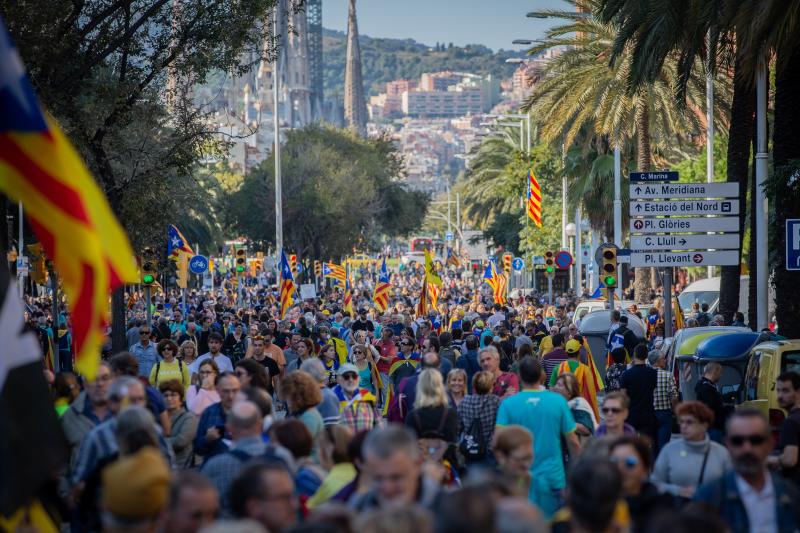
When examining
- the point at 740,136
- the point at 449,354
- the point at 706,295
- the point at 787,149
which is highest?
the point at 740,136

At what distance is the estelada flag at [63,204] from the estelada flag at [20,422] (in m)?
0.25

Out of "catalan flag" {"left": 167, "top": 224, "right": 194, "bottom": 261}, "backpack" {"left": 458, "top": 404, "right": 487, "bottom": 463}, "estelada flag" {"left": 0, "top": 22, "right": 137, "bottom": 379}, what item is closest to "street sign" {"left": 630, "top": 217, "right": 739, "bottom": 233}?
"backpack" {"left": 458, "top": 404, "right": 487, "bottom": 463}

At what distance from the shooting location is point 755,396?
1434 centimetres

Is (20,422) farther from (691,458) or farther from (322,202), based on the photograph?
(322,202)

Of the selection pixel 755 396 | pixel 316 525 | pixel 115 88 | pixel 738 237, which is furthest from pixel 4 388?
pixel 738 237

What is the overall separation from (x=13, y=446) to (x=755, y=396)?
900 cm

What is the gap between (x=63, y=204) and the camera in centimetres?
735

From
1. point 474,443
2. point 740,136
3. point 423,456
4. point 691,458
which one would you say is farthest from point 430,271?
point 691,458

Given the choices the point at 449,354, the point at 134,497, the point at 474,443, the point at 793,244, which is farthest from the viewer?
the point at 449,354

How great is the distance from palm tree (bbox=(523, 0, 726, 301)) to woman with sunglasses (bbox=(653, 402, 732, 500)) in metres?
26.6

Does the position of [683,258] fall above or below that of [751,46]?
below

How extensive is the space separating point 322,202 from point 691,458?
231 feet

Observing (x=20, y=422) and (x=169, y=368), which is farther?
(x=169, y=368)

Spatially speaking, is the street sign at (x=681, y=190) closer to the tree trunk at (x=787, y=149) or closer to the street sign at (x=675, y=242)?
the street sign at (x=675, y=242)
